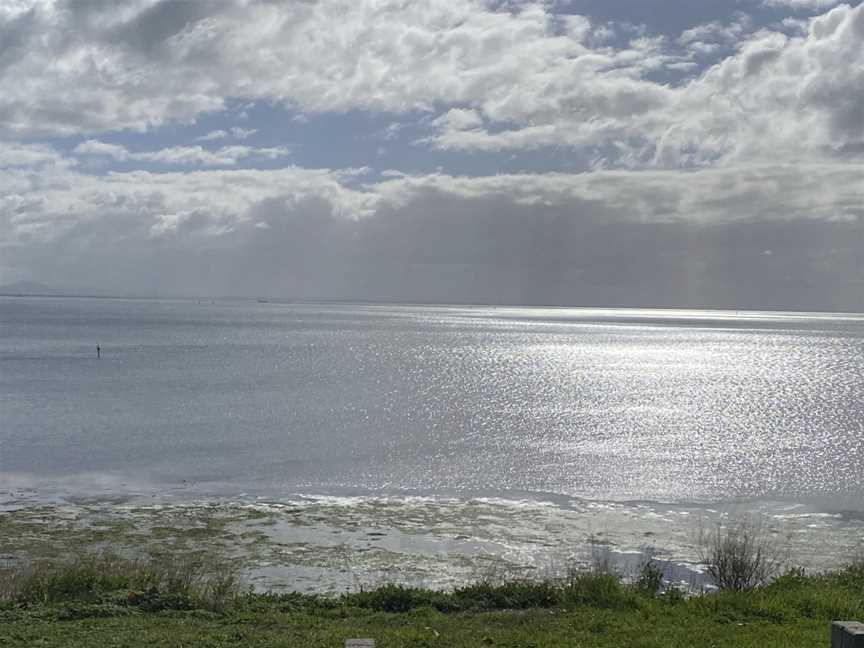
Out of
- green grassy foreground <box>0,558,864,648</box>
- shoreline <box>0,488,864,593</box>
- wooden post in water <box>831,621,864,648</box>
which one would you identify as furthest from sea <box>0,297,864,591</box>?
wooden post in water <box>831,621,864,648</box>

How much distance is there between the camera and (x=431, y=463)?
4150 cm

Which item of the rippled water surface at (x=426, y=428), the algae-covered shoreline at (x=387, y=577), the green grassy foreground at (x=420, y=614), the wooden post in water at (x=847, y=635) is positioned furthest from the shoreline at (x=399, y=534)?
the wooden post in water at (x=847, y=635)

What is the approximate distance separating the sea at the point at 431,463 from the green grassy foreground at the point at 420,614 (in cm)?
444

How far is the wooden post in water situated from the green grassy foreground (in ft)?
17.1

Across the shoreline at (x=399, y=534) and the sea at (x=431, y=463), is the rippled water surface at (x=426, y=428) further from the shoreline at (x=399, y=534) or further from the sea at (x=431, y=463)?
the shoreline at (x=399, y=534)

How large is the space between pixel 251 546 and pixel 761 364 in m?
112

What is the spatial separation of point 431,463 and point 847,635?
34212 mm

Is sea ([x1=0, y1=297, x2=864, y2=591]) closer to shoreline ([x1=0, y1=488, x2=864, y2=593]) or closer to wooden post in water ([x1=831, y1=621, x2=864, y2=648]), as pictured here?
shoreline ([x1=0, y1=488, x2=864, y2=593])

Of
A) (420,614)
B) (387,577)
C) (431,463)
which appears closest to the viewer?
(420,614)

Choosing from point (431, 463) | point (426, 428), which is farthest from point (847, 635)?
point (426, 428)

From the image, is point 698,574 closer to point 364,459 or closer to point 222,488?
point 222,488

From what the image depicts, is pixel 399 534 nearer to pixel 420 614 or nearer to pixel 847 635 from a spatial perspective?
pixel 420 614

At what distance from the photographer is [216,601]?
15695 mm

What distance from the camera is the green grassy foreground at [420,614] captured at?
13.2 metres
